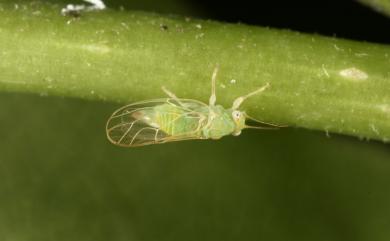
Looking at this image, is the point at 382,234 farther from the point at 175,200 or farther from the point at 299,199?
the point at 175,200

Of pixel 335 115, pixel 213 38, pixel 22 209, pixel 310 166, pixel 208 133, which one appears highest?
pixel 213 38

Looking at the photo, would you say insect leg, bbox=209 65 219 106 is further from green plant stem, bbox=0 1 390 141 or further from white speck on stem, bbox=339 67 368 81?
white speck on stem, bbox=339 67 368 81

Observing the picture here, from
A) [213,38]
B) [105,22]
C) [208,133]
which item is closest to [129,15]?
[105,22]

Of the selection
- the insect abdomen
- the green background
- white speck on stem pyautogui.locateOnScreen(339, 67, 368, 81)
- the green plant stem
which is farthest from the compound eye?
the green background

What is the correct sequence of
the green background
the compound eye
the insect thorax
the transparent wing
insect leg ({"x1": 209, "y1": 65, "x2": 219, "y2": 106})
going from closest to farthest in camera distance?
insect leg ({"x1": 209, "y1": 65, "x2": 219, "y2": 106}) → the compound eye → the insect thorax → the transparent wing → the green background

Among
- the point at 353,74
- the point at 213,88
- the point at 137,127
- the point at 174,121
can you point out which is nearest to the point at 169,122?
the point at 174,121

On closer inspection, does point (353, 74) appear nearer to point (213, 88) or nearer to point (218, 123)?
point (213, 88)

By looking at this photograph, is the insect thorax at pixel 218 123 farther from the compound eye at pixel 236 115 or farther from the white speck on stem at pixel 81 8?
the white speck on stem at pixel 81 8
